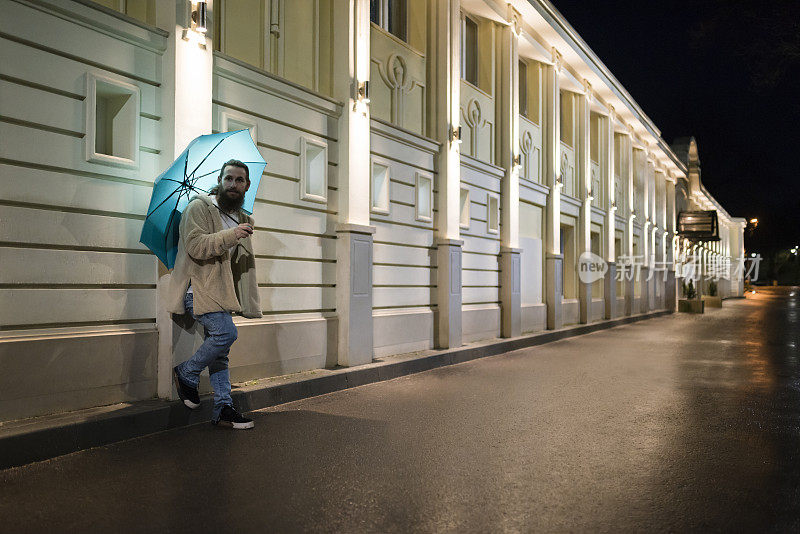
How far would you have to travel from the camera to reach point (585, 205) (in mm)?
22453

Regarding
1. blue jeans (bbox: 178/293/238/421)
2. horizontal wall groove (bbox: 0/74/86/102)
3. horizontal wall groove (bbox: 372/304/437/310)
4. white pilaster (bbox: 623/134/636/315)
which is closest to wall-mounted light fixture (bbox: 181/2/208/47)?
horizontal wall groove (bbox: 0/74/86/102)

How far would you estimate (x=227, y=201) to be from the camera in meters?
6.32

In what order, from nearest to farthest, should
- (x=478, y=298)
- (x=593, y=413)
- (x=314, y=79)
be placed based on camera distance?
(x=593, y=413) < (x=314, y=79) < (x=478, y=298)

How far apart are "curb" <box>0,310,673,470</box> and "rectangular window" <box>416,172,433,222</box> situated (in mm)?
3177

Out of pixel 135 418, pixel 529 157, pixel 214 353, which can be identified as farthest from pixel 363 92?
pixel 529 157

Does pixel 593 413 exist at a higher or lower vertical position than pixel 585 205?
lower

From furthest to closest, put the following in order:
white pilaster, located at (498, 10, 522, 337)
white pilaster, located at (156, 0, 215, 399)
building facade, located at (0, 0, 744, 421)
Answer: white pilaster, located at (498, 10, 522, 337), white pilaster, located at (156, 0, 215, 399), building facade, located at (0, 0, 744, 421)

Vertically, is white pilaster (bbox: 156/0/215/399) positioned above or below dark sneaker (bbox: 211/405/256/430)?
above

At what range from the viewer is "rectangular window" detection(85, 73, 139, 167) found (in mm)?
6871

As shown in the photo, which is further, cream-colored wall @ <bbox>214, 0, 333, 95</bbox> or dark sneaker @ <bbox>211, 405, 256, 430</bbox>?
cream-colored wall @ <bbox>214, 0, 333, 95</bbox>

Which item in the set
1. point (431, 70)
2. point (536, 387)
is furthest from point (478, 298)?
point (536, 387)

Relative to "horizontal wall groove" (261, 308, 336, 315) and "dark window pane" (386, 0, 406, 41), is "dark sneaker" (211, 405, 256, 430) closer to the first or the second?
"horizontal wall groove" (261, 308, 336, 315)

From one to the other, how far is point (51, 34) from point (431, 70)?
7912mm

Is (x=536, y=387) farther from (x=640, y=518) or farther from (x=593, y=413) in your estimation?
(x=640, y=518)
